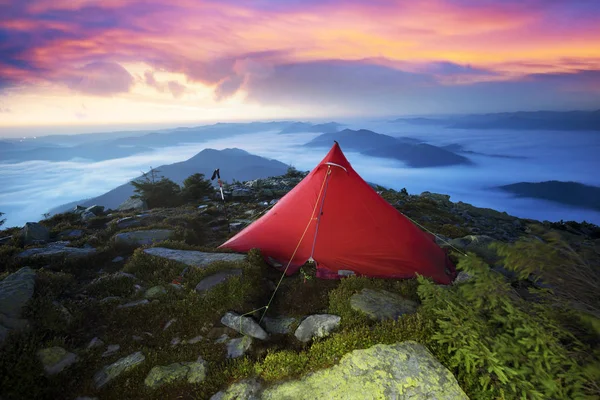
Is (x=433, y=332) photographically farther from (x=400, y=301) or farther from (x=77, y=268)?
(x=77, y=268)

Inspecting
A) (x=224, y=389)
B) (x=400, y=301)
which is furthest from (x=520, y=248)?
(x=224, y=389)

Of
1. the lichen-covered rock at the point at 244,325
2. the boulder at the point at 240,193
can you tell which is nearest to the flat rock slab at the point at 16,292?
the lichen-covered rock at the point at 244,325

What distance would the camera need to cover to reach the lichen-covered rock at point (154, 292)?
24.0 ft

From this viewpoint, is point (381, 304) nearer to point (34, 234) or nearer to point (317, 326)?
point (317, 326)

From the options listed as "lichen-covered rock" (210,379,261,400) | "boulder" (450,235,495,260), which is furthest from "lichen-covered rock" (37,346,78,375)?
"boulder" (450,235,495,260)

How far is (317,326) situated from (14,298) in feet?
21.8

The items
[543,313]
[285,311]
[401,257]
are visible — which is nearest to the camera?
[543,313]

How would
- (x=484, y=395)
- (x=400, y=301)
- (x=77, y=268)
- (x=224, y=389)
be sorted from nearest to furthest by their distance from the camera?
(x=484, y=395) → (x=224, y=389) → (x=400, y=301) → (x=77, y=268)

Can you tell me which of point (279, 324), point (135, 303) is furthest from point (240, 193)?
point (279, 324)

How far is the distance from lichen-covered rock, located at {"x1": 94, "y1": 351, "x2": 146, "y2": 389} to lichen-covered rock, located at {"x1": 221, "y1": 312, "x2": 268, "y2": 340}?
5.62ft

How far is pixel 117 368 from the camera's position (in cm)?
532

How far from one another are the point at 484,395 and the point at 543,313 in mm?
1555

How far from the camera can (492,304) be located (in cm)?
366

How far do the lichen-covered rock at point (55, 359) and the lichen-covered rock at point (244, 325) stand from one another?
284cm
